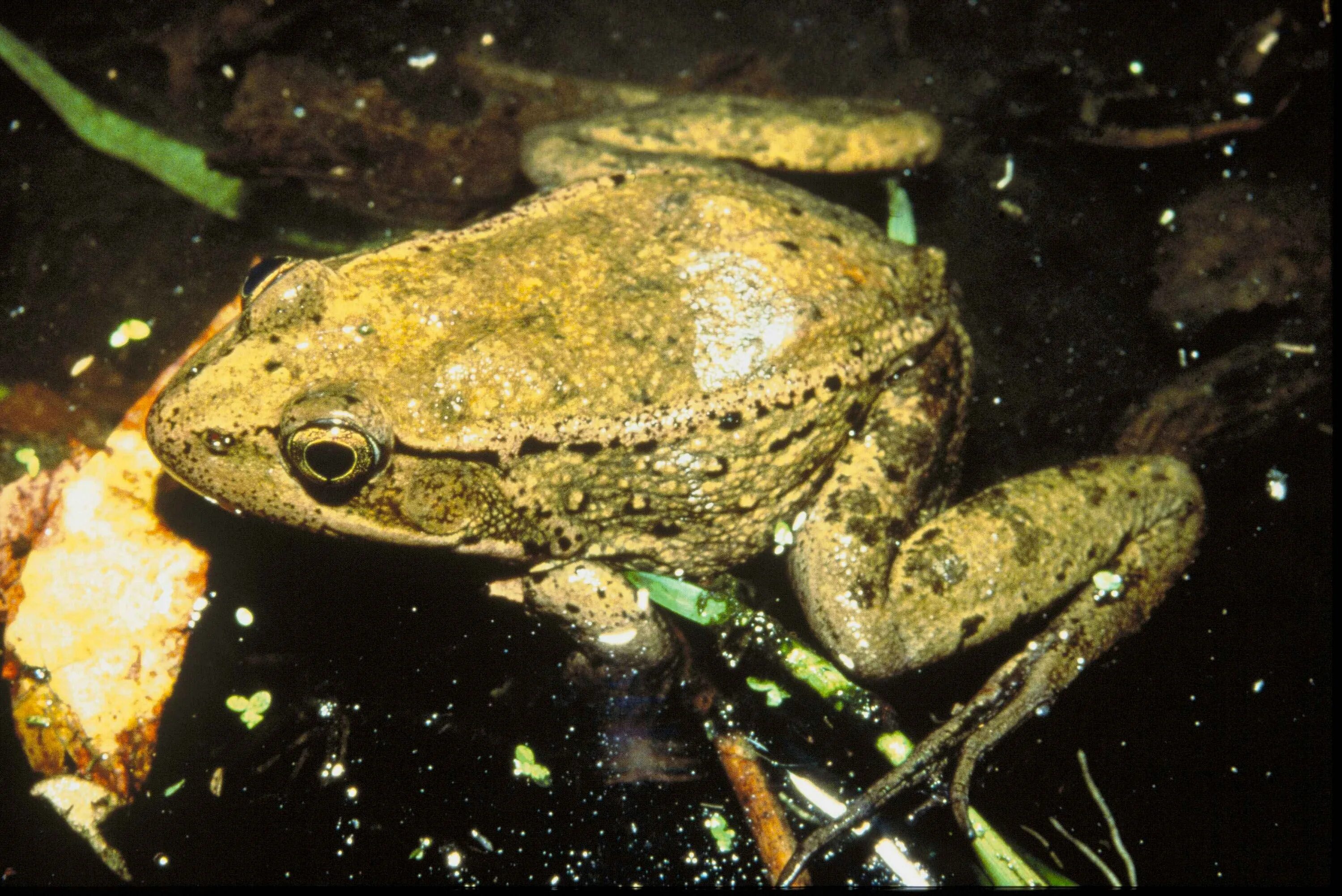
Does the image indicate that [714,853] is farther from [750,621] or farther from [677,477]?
[677,477]

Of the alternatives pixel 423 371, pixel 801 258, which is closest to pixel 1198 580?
pixel 801 258

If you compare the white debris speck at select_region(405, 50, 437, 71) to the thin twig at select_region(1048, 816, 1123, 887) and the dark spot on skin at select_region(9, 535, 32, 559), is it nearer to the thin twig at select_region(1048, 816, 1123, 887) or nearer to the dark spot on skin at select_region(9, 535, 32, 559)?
the dark spot on skin at select_region(9, 535, 32, 559)

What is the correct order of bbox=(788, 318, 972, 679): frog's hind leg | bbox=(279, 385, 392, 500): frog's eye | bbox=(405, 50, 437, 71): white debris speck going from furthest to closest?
bbox=(405, 50, 437, 71): white debris speck, bbox=(788, 318, 972, 679): frog's hind leg, bbox=(279, 385, 392, 500): frog's eye

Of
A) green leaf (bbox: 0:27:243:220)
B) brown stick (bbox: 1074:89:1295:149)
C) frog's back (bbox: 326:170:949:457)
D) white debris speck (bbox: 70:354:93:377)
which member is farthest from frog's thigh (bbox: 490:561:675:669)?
brown stick (bbox: 1074:89:1295:149)

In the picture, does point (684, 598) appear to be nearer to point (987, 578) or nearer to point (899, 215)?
point (987, 578)

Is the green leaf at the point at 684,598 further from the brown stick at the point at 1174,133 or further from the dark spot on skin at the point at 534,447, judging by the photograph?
the brown stick at the point at 1174,133

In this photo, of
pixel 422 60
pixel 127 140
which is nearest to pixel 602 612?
pixel 127 140

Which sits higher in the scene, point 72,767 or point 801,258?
point 801,258
